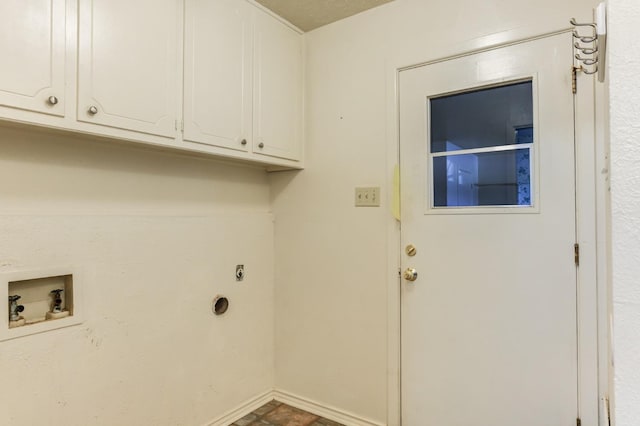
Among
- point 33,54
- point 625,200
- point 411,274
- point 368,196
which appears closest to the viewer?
point 625,200

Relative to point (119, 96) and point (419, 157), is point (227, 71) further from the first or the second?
point (419, 157)

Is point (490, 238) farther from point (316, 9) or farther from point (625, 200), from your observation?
point (316, 9)

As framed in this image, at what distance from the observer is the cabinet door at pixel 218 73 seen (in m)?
1.72

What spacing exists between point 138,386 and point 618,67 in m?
2.03

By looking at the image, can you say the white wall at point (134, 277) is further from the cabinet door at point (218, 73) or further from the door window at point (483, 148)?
the door window at point (483, 148)

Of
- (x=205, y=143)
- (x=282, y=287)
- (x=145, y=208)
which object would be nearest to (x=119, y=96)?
(x=205, y=143)

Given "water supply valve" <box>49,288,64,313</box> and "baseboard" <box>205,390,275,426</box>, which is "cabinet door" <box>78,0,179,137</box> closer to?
"water supply valve" <box>49,288,64,313</box>

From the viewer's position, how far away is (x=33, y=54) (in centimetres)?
125

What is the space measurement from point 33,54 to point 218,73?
767 millimetres

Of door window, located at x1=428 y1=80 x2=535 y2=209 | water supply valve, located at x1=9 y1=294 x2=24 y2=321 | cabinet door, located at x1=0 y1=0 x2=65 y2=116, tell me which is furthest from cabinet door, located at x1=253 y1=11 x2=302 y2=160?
water supply valve, located at x1=9 y1=294 x2=24 y2=321

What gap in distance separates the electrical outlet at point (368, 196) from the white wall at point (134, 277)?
2.19 ft

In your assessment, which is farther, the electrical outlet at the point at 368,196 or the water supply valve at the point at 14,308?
the electrical outlet at the point at 368,196

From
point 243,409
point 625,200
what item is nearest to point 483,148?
point 625,200

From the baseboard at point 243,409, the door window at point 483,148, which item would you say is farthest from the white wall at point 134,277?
the door window at point 483,148
